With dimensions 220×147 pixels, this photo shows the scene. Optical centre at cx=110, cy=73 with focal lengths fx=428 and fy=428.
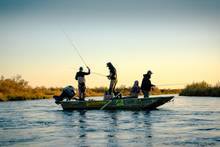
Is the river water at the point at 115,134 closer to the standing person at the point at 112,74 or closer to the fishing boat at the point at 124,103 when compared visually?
the fishing boat at the point at 124,103

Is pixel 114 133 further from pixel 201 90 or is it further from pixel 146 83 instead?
pixel 201 90

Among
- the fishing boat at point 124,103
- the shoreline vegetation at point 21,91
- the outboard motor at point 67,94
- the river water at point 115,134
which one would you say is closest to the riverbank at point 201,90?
the shoreline vegetation at point 21,91

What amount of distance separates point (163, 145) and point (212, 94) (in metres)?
32.0

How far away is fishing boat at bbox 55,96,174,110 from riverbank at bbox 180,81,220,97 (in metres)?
18.9

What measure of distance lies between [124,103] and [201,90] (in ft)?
69.8

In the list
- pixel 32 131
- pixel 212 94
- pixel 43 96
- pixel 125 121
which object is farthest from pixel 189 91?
pixel 32 131

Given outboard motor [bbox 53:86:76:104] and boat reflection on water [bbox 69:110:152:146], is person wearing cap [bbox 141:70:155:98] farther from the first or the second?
boat reflection on water [bbox 69:110:152:146]

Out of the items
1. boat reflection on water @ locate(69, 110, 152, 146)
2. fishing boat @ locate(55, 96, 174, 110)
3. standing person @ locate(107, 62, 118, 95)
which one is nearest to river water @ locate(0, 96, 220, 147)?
boat reflection on water @ locate(69, 110, 152, 146)

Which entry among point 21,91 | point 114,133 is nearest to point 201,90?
point 21,91

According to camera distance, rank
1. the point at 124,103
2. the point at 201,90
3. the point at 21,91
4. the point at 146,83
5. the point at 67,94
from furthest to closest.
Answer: the point at 21,91 < the point at 201,90 < the point at 67,94 < the point at 124,103 < the point at 146,83

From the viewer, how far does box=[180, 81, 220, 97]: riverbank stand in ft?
133

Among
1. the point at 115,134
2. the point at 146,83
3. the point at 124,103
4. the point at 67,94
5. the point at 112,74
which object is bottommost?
the point at 115,134

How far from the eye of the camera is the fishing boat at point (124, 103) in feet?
73.0

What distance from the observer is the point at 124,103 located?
887 inches
